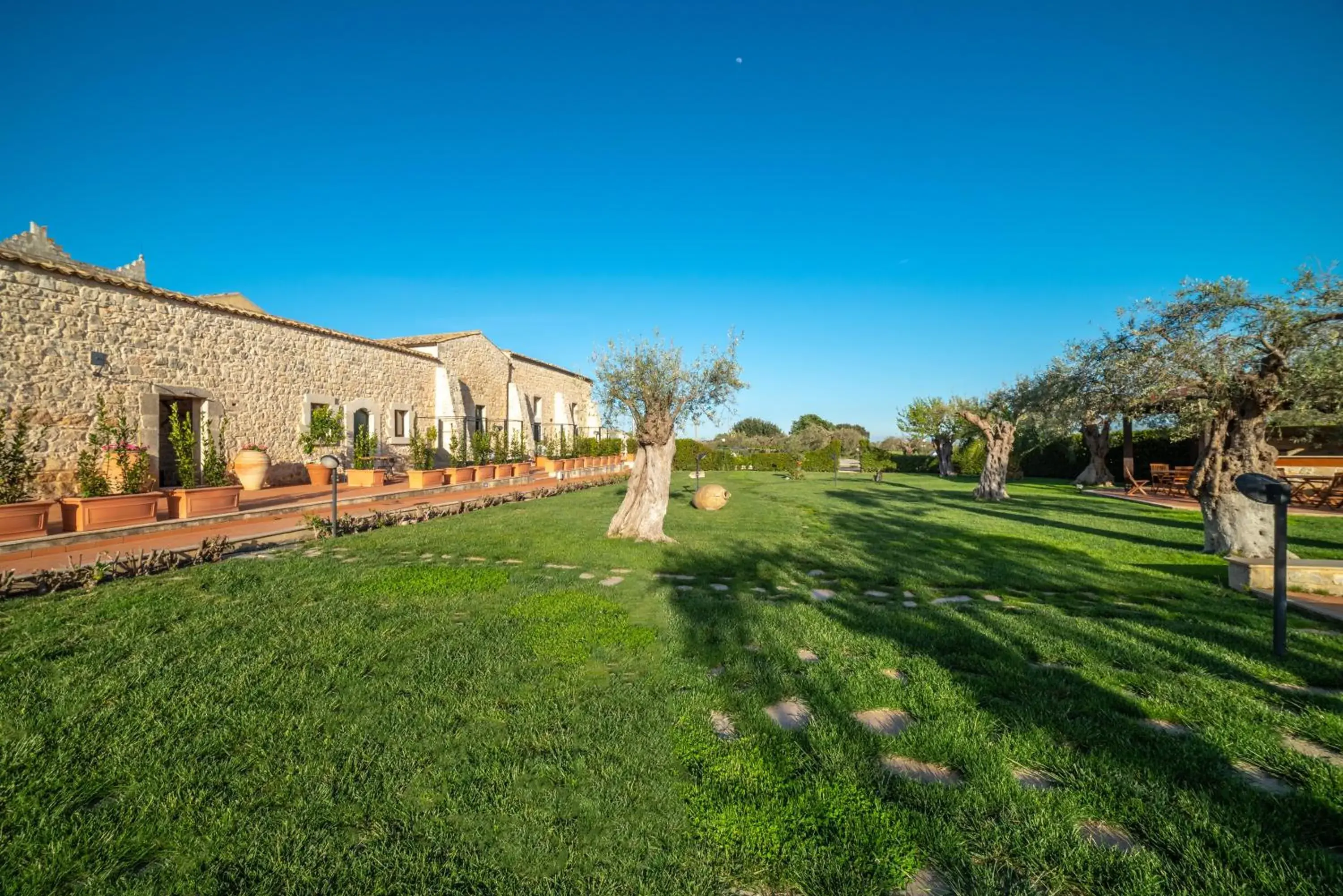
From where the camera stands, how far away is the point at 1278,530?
3.97m

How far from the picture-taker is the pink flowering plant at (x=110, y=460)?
323 inches

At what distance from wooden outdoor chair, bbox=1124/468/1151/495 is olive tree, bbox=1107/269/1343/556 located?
36.4 feet

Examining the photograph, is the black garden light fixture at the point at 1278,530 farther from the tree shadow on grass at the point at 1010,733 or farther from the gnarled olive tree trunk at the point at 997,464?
the gnarled olive tree trunk at the point at 997,464

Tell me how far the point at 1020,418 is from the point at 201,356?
73.8ft

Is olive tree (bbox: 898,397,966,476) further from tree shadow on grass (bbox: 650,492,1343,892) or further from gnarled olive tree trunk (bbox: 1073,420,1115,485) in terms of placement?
tree shadow on grass (bbox: 650,492,1343,892)

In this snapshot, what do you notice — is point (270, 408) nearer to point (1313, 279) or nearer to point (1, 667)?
point (1, 667)

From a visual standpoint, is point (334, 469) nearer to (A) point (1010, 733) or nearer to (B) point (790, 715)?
(B) point (790, 715)

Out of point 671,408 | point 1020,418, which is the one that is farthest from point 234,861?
point 1020,418

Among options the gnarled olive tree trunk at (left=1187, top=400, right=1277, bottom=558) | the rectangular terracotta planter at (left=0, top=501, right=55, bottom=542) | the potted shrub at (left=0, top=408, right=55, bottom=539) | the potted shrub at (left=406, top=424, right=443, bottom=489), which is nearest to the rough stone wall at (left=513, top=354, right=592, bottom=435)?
the potted shrub at (left=406, top=424, right=443, bottom=489)

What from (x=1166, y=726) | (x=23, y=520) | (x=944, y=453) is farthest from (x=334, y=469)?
(x=944, y=453)

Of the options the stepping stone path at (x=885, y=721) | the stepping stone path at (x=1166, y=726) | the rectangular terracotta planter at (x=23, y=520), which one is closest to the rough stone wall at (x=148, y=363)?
the rectangular terracotta planter at (x=23, y=520)

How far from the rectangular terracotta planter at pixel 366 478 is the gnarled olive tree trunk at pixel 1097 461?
25.6m

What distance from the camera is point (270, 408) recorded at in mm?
14133

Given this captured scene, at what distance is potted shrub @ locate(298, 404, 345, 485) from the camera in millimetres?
14539
